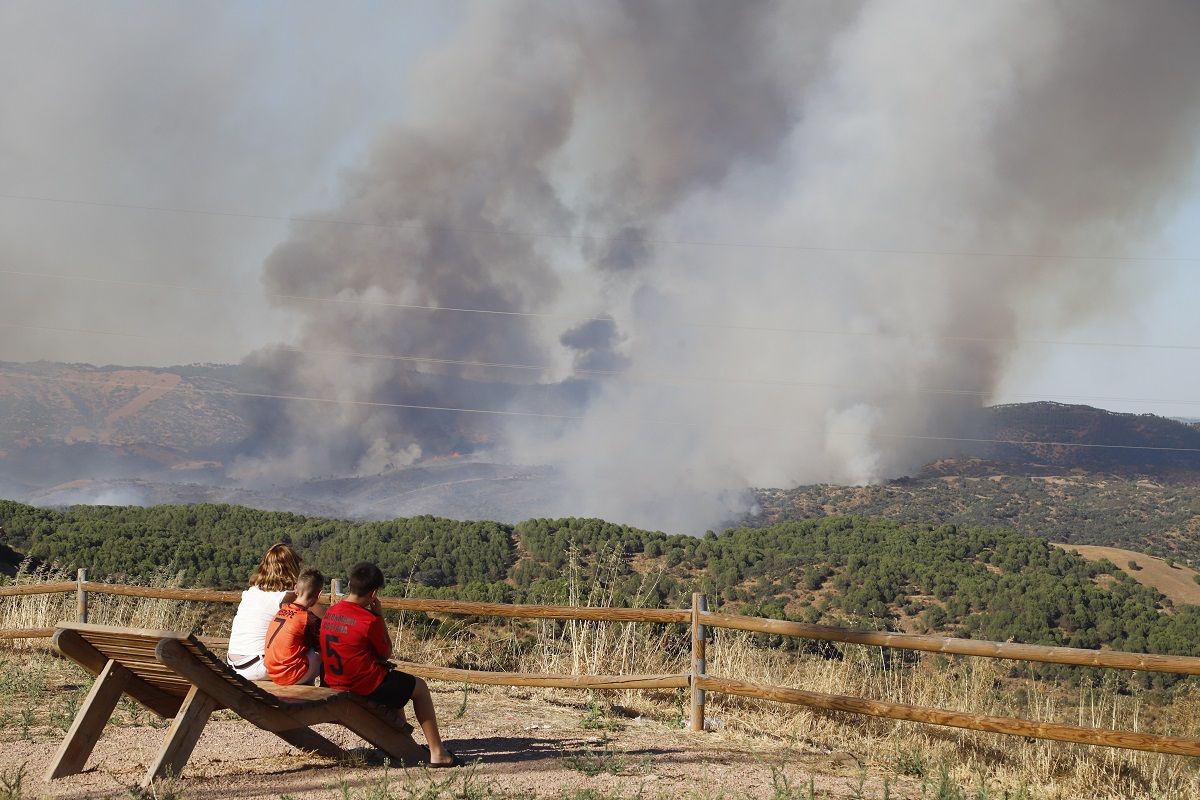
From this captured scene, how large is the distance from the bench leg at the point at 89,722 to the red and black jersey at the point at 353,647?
40.2 inches

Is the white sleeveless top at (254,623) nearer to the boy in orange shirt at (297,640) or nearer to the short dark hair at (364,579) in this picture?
the boy in orange shirt at (297,640)

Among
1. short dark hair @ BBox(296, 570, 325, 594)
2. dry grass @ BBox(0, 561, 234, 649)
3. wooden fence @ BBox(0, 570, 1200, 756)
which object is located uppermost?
short dark hair @ BBox(296, 570, 325, 594)

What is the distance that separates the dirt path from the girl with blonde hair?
1362 inches

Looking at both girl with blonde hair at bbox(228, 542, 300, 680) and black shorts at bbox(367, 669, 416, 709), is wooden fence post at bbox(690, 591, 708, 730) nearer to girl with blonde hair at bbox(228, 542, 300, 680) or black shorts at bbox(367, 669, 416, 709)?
black shorts at bbox(367, 669, 416, 709)

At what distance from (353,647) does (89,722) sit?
1.31 m

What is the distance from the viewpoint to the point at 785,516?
224 ft

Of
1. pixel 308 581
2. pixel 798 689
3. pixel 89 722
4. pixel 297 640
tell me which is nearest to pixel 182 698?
pixel 89 722

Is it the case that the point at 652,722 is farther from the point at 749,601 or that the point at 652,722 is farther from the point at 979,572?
the point at 979,572

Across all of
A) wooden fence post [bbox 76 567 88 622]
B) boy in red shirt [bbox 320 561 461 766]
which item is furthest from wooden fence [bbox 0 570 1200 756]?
boy in red shirt [bbox 320 561 461 766]

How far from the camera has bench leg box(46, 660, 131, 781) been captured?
498 cm

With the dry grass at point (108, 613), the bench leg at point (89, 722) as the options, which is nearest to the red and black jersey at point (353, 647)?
the bench leg at point (89, 722)

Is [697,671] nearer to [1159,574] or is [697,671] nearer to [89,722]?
[89,722]

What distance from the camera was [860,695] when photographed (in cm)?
785

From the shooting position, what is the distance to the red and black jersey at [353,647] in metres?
5.11
